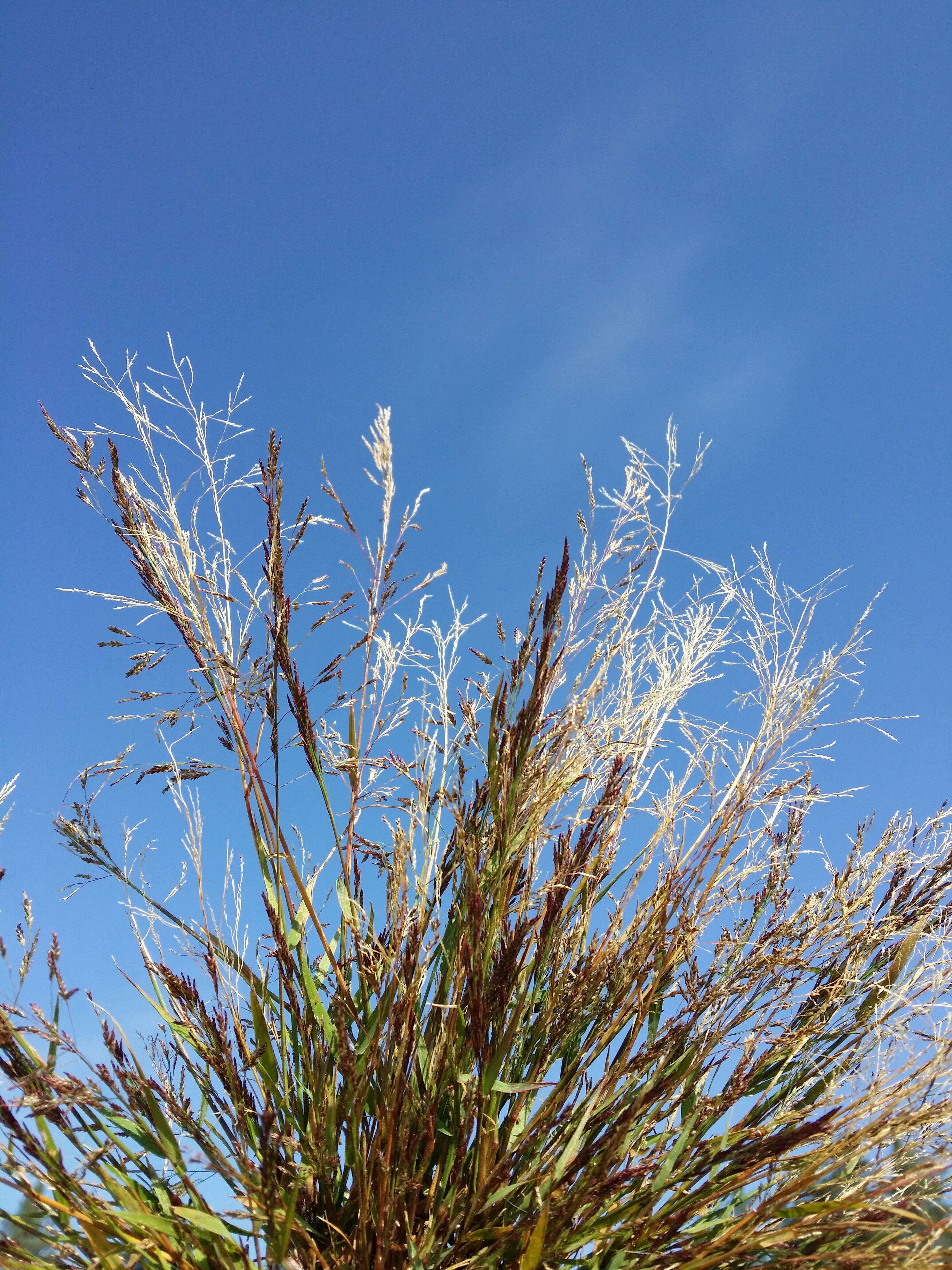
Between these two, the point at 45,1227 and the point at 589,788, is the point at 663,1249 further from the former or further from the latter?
the point at 45,1227

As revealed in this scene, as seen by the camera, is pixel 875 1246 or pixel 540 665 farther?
pixel 540 665

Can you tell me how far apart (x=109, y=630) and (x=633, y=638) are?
1.18 m

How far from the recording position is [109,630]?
1788 millimetres

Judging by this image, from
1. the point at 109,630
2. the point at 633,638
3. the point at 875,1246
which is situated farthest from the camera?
the point at 633,638

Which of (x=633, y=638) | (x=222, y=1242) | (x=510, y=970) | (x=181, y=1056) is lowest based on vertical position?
(x=222, y=1242)

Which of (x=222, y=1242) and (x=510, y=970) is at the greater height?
(x=510, y=970)

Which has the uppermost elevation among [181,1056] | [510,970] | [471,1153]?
[510,970]

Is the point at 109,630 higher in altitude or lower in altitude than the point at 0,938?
higher

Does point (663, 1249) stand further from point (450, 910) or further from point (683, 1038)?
point (450, 910)

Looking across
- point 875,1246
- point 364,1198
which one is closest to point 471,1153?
point 364,1198

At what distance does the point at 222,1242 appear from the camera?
1424 millimetres

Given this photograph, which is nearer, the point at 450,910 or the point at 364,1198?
the point at 364,1198

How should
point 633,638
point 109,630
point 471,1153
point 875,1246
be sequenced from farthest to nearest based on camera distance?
point 633,638 → point 109,630 → point 471,1153 → point 875,1246

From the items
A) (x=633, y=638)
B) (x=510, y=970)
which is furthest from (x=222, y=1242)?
(x=633, y=638)
